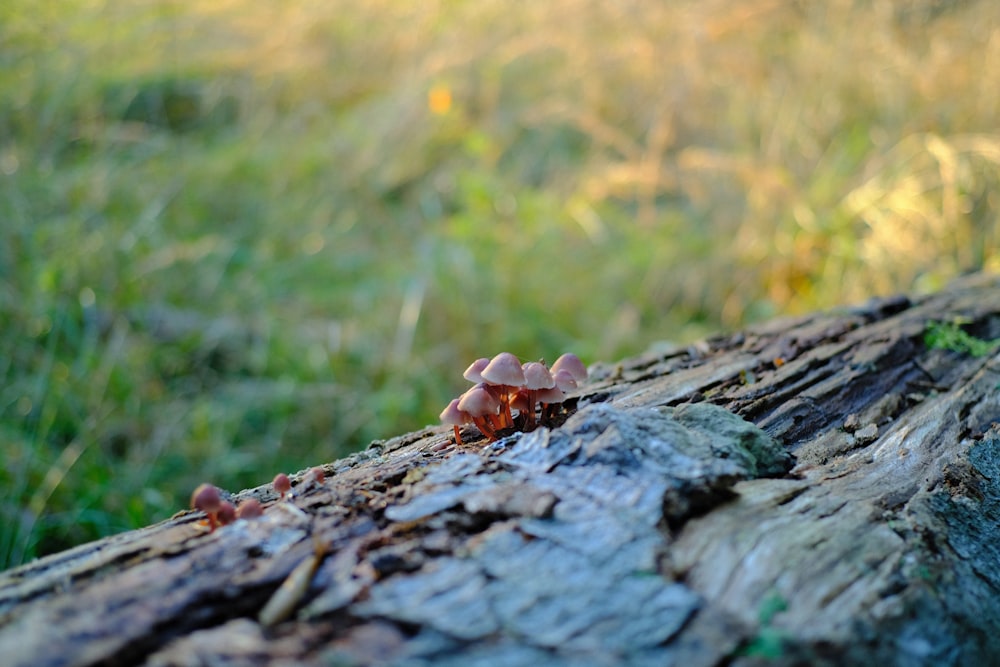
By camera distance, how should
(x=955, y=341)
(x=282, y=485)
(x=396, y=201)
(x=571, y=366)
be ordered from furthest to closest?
1. (x=396, y=201)
2. (x=955, y=341)
3. (x=571, y=366)
4. (x=282, y=485)

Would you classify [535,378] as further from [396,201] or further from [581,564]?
[396,201]

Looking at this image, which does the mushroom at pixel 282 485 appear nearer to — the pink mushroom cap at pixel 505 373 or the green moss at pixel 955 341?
the pink mushroom cap at pixel 505 373

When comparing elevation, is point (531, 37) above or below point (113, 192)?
above

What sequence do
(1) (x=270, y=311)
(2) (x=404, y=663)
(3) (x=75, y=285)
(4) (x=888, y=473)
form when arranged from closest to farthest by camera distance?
1. (2) (x=404, y=663)
2. (4) (x=888, y=473)
3. (3) (x=75, y=285)
4. (1) (x=270, y=311)

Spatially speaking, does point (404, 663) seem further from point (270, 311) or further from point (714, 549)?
point (270, 311)

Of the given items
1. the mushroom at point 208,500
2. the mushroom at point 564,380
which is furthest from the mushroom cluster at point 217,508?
the mushroom at point 564,380

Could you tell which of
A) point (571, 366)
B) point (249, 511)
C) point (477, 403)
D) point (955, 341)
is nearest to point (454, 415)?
point (477, 403)

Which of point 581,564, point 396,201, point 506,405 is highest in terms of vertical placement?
point 396,201

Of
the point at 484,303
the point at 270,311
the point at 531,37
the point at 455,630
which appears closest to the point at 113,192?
the point at 270,311
